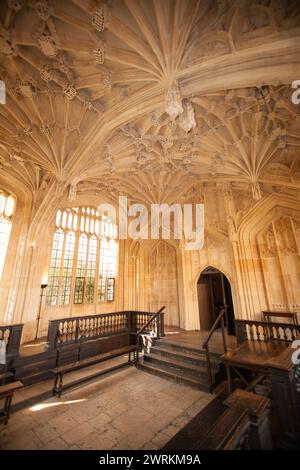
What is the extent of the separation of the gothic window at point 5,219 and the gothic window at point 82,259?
5.99 feet

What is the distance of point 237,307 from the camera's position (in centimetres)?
765

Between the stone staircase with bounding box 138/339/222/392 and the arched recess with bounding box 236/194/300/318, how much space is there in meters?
3.32

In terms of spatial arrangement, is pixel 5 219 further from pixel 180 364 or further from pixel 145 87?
pixel 180 364

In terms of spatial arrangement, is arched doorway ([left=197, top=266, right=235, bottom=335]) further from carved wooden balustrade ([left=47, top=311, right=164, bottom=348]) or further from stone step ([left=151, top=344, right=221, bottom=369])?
stone step ([left=151, top=344, right=221, bottom=369])

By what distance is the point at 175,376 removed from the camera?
471 cm

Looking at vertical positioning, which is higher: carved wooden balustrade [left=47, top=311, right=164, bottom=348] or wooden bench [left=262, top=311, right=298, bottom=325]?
wooden bench [left=262, top=311, right=298, bottom=325]

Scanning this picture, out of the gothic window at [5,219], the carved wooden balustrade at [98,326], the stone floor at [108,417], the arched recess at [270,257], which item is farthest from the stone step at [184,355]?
the gothic window at [5,219]

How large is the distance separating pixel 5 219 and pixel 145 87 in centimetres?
693

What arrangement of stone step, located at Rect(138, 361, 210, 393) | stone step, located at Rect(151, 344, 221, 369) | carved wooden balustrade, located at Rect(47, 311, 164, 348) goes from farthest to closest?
carved wooden balustrade, located at Rect(47, 311, 164, 348) → stone step, located at Rect(151, 344, 221, 369) → stone step, located at Rect(138, 361, 210, 393)

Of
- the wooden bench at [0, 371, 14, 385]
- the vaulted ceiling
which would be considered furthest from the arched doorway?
the wooden bench at [0, 371, 14, 385]

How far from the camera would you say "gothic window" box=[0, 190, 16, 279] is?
7.04m

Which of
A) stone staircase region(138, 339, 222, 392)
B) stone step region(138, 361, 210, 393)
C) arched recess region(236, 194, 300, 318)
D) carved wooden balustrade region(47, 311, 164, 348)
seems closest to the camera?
stone step region(138, 361, 210, 393)
